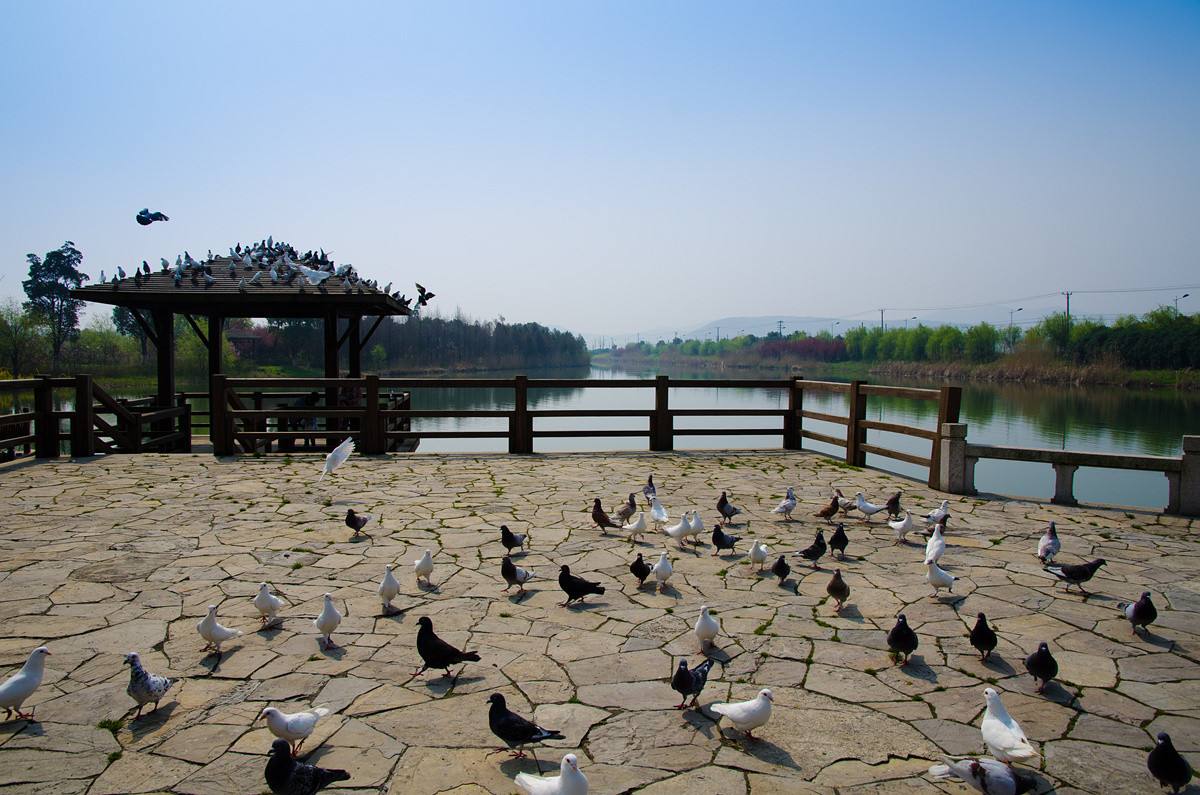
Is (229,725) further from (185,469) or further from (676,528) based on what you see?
(185,469)

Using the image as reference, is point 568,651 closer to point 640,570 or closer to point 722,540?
point 640,570

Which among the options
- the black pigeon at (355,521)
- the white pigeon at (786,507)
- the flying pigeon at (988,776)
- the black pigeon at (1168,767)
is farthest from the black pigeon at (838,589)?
the black pigeon at (355,521)

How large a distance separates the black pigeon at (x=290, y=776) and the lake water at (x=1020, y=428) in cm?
923

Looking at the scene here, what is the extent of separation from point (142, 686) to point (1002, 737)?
3733 millimetres

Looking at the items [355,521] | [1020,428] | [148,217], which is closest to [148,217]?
[148,217]

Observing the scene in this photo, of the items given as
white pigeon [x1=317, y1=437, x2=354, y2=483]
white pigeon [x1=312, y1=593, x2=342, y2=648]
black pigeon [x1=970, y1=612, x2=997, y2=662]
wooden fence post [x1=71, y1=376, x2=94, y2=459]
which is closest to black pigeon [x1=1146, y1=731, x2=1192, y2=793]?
black pigeon [x1=970, y1=612, x2=997, y2=662]

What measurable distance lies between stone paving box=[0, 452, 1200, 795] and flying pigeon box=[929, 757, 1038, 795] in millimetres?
142

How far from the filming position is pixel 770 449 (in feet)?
39.2

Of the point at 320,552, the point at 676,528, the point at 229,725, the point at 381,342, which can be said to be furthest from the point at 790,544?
the point at 381,342

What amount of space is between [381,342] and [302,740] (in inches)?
1734

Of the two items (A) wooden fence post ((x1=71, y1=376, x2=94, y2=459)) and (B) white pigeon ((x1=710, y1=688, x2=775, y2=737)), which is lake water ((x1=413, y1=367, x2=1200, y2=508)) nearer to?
(A) wooden fence post ((x1=71, y1=376, x2=94, y2=459))

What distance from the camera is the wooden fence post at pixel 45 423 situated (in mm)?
10328

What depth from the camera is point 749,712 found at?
9.75ft

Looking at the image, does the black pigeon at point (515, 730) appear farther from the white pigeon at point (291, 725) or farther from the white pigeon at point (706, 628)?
the white pigeon at point (706, 628)
